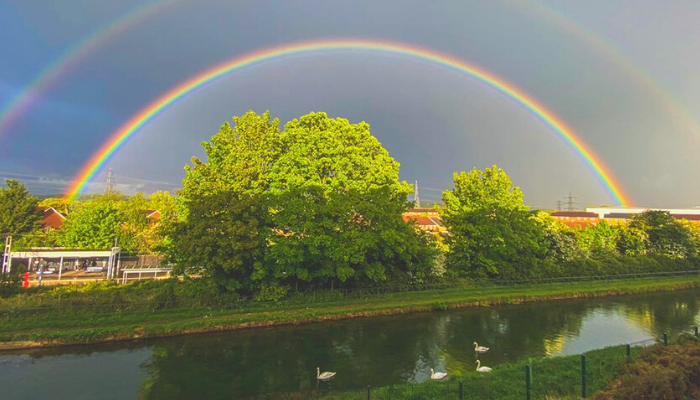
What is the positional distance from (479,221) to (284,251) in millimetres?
23296

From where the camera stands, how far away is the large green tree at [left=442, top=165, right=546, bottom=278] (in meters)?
41.3

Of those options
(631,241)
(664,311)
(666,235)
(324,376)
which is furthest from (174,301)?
(666,235)

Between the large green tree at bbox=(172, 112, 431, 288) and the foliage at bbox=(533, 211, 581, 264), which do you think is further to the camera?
the foliage at bbox=(533, 211, 581, 264)

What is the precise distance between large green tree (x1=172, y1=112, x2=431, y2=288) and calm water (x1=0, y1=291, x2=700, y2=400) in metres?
5.42

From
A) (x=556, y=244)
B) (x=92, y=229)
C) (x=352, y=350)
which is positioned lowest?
(x=352, y=350)

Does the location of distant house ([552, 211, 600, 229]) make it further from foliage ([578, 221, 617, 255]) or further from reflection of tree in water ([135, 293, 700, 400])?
reflection of tree in water ([135, 293, 700, 400])

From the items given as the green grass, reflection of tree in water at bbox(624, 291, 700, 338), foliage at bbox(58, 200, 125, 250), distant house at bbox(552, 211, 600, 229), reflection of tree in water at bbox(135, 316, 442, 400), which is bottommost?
reflection of tree in water at bbox(135, 316, 442, 400)

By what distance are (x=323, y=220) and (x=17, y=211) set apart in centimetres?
4706

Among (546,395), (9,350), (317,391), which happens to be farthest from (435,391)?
(9,350)

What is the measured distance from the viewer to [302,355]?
2230 centimetres

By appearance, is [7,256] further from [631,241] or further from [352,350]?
[631,241]

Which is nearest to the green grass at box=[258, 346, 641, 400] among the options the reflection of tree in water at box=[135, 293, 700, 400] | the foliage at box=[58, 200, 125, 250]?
the reflection of tree in water at box=[135, 293, 700, 400]

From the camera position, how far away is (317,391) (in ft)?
54.0

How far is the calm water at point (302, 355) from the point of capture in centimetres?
1808
